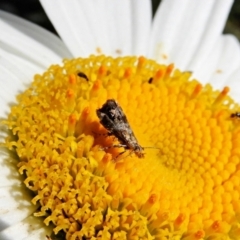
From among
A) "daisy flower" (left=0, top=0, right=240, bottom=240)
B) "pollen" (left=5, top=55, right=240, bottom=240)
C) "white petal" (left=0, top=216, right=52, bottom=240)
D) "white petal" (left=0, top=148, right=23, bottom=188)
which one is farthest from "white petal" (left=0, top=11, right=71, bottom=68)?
"white petal" (left=0, top=216, right=52, bottom=240)

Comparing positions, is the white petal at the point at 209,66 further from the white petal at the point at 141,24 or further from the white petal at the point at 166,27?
the white petal at the point at 141,24

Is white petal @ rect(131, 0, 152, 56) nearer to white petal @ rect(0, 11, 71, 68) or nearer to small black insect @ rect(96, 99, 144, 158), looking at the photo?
white petal @ rect(0, 11, 71, 68)

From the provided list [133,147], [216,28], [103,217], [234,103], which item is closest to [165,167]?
[133,147]

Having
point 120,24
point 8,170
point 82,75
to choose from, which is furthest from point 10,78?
point 120,24

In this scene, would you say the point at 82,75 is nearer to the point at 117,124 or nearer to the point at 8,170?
the point at 117,124

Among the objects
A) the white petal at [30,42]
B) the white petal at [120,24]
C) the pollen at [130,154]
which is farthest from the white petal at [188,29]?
the white petal at [30,42]

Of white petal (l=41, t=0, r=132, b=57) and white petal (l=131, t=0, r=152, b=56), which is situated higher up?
white petal (l=131, t=0, r=152, b=56)
